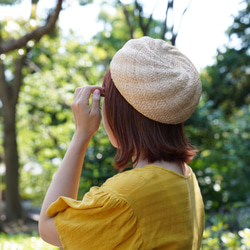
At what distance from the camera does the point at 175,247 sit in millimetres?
1087

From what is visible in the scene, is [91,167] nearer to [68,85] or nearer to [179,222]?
[179,222]

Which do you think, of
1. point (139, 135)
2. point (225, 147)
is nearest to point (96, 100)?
point (139, 135)

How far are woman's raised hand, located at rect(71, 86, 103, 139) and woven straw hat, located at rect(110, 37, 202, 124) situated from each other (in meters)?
0.12

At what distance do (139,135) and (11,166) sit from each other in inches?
348

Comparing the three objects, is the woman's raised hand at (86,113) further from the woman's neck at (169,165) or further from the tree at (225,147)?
the tree at (225,147)

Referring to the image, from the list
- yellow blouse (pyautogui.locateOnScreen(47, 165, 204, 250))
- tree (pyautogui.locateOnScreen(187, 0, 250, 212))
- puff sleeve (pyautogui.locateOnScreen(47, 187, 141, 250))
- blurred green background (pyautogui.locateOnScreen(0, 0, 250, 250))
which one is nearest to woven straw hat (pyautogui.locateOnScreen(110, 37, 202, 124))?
yellow blouse (pyautogui.locateOnScreen(47, 165, 204, 250))

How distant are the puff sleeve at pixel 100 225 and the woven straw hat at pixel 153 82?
1.10 ft

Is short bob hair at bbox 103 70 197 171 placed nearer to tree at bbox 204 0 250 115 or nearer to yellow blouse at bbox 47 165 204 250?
yellow blouse at bbox 47 165 204 250

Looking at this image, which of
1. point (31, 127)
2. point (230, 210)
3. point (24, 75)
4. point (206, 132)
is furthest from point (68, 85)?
point (230, 210)

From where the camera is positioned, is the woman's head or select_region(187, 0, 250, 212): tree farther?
select_region(187, 0, 250, 212): tree

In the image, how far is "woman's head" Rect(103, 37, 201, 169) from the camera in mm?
1171

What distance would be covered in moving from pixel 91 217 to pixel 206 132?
15.1ft

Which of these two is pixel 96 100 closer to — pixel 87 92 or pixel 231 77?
pixel 87 92

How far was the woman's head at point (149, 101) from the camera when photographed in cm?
117
